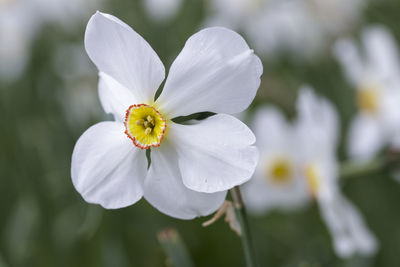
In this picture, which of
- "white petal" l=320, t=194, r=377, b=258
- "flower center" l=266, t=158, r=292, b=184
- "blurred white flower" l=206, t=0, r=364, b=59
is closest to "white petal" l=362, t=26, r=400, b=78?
"flower center" l=266, t=158, r=292, b=184

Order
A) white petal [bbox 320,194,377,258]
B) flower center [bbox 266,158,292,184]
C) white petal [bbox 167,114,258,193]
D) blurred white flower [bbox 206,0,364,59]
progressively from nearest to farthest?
white petal [bbox 167,114,258,193] < white petal [bbox 320,194,377,258] < flower center [bbox 266,158,292,184] < blurred white flower [bbox 206,0,364,59]

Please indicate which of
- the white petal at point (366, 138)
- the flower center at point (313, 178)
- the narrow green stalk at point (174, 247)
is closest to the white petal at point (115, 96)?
the narrow green stalk at point (174, 247)

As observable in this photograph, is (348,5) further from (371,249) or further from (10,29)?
(371,249)

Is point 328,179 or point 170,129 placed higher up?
point 170,129

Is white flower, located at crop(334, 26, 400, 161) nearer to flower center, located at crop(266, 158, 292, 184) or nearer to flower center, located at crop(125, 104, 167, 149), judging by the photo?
flower center, located at crop(266, 158, 292, 184)

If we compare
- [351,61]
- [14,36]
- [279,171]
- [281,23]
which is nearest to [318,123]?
[279,171]

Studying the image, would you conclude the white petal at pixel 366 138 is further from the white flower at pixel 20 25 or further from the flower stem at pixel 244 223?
the white flower at pixel 20 25

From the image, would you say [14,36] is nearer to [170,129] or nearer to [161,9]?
[161,9]
